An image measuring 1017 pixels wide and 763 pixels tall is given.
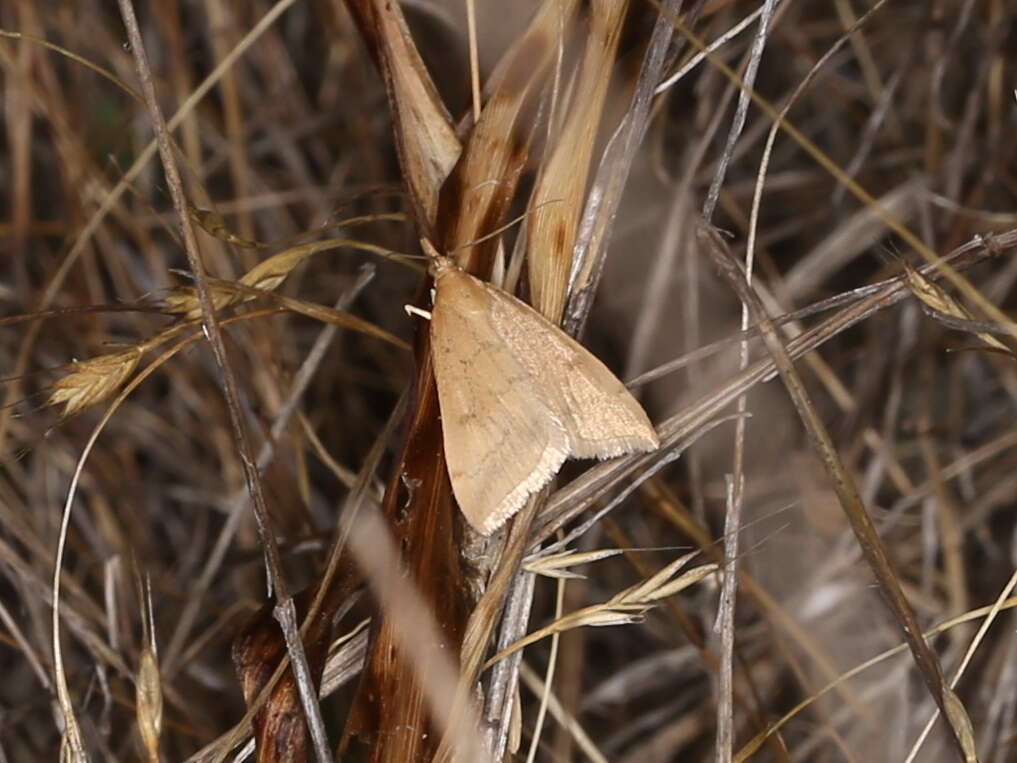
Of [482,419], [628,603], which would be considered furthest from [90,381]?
[628,603]

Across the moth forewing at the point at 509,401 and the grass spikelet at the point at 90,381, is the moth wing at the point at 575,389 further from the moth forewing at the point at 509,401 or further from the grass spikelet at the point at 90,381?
the grass spikelet at the point at 90,381

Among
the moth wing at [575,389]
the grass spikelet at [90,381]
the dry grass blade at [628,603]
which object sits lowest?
the dry grass blade at [628,603]

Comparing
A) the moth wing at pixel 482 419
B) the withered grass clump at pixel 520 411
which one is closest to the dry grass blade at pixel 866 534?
the withered grass clump at pixel 520 411

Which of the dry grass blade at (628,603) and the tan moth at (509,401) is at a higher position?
the tan moth at (509,401)

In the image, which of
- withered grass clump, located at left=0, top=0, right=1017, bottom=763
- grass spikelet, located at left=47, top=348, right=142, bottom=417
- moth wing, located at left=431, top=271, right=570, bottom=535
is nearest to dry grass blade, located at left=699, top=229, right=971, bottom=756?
withered grass clump, located at left=0, top=0, right=1017, bottom=763

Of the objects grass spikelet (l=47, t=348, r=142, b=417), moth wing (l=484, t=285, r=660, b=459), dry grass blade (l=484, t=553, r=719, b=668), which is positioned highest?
grass spikelet (l=47, t=348, r=142, b=417)

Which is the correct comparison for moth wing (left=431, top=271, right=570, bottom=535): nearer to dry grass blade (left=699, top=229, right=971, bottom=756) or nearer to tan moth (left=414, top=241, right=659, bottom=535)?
tan moth (left=414, top=241, right=659, bottom=535)
